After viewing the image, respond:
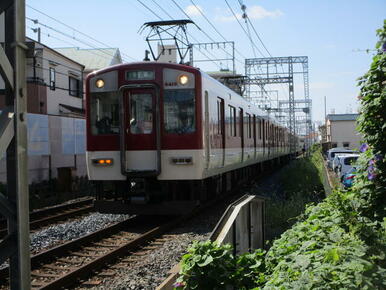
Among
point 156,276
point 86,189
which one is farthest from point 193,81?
point 86,189

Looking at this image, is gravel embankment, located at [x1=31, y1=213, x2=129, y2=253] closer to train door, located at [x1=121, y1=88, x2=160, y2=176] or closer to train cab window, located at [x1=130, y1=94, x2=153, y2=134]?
train door, located at [x1=121, y1=88, x2=160, y2=176]

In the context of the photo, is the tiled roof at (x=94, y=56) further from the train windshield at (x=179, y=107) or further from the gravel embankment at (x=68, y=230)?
the train windshield at (x=179, y=107)

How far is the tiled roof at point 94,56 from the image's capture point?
38.6m

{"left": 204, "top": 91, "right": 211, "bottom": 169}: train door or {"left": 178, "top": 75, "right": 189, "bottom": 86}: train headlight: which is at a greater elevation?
{"left": 178, "top": 75, "right": 189, "bottom": 86}: train headlight

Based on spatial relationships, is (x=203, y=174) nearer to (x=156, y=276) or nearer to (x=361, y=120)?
(x=156, y=276)

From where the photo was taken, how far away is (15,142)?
8.13ft

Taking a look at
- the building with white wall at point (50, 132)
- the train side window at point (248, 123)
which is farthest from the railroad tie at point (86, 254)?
the train side window at point (248, 123)

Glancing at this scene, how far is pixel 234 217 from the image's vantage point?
4.94 meters

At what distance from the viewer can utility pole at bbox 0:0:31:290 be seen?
2.43 metres

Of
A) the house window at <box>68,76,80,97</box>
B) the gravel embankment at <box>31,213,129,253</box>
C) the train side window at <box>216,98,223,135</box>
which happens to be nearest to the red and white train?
the gravel embankment at <box>31,213,129,253</box>

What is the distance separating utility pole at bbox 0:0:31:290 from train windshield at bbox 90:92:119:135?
21.8ft

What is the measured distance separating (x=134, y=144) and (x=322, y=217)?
507 centimetres

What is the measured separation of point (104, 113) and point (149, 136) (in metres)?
1.04

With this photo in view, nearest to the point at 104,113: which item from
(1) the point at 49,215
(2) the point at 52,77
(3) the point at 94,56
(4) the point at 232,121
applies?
(1) the point at 49,215
